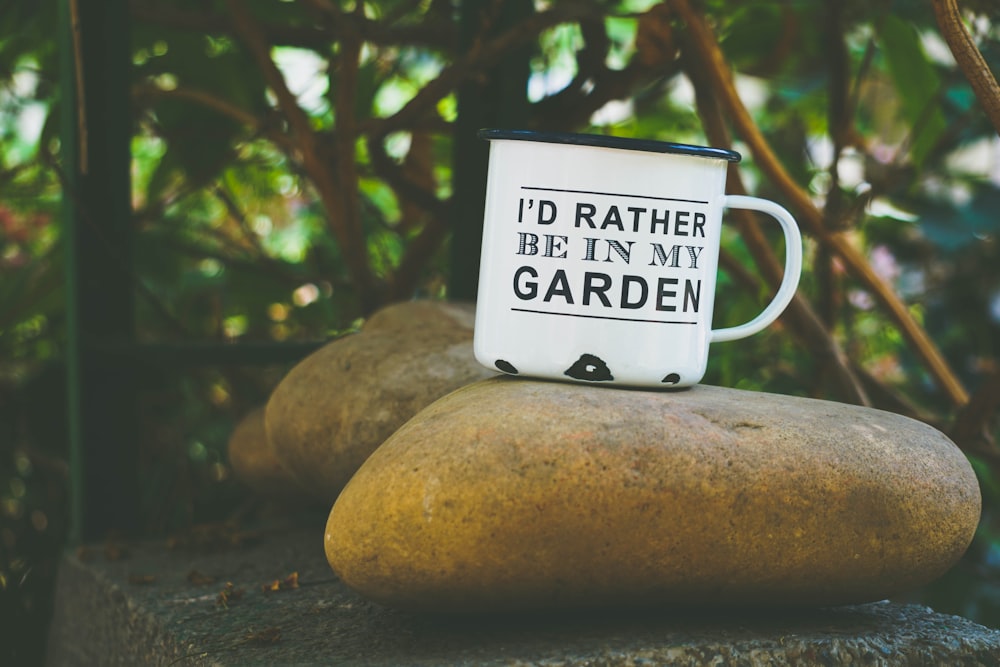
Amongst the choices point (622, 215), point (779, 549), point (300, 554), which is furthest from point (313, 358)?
point (779, 549)

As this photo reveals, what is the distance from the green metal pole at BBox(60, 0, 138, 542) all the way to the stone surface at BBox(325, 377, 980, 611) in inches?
22.7

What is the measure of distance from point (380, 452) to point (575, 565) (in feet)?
0.61

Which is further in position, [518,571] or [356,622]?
[356,622]

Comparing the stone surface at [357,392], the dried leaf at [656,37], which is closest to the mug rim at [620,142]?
the stone surface at [357,392]

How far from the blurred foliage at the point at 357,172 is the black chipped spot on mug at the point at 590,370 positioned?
482 millimetres

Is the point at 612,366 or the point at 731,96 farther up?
the point at 731,96

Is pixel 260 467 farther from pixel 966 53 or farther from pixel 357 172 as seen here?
pixel 966 53

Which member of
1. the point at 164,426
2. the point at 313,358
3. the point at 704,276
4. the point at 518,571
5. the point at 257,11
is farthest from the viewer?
the point at 164,426

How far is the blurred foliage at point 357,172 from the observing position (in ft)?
4.71

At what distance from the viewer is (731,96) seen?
51.8 inches

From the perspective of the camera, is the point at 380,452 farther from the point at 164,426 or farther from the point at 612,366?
the point at 164,426


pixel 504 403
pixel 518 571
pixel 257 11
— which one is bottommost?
pixel 518 571

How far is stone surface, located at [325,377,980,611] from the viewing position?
835 millimetres

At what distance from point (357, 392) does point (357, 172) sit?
0.61 metres
